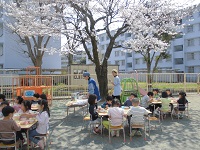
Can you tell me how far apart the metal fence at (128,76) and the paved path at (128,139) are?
674cm

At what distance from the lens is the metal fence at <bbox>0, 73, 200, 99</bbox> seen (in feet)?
47.0

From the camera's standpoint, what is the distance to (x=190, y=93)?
57.0 feet

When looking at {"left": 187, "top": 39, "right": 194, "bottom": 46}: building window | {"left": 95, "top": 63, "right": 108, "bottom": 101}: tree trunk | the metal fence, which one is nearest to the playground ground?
{"left": 95, "top": 63, "right": 108, "bottom": 101}: tree trunk

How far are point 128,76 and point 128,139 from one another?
9.51 metres

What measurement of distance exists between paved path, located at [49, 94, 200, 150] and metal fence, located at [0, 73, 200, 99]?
22.1 feet

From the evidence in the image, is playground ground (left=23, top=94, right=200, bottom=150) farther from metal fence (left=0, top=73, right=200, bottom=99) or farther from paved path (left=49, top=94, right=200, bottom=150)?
metal fence (left=0, top=73, right=200, bottom=99)

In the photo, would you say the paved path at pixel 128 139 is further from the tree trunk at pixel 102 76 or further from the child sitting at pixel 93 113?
the tree trunk at pixel 102 76

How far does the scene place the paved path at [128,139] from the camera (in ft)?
19.0

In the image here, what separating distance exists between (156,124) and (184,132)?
1213 millimetres

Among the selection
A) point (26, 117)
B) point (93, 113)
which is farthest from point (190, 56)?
point (26, 117)

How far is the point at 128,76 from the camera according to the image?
51.4 feet

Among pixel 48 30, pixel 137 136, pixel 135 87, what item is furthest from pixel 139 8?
pixel 137 136

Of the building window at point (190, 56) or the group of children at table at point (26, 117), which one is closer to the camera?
the group of children at table at point (26, 117)

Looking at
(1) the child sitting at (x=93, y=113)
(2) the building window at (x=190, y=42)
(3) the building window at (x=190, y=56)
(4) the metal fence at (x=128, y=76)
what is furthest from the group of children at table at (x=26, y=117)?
(2) the building window at (x=190, y=42)
